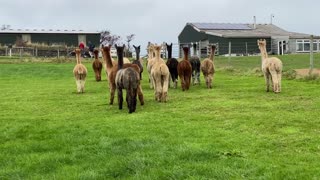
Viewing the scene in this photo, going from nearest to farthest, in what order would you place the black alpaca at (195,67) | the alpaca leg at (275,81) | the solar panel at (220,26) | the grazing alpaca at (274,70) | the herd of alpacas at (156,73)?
the herd of alpacas at (156,73), the grazing alpaca at (274,70), the alpaca leg at (275,81), the black alpaca at (195,67), the solar panel at (220,26)

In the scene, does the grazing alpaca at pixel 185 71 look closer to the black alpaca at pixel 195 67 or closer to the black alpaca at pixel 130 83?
the black alpaca at pixel 195 67

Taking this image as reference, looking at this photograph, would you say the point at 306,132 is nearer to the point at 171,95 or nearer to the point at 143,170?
the point at 143,170

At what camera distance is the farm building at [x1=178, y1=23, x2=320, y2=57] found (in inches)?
2279

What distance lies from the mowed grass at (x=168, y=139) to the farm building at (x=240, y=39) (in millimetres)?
40912

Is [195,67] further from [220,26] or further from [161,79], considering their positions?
[220,26]

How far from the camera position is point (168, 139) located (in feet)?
30.4

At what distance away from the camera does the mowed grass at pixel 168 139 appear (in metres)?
7.30

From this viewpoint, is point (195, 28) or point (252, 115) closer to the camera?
point (252, 115)

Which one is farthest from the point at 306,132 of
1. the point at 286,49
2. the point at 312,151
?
the point at 286,49

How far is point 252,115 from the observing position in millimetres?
11836

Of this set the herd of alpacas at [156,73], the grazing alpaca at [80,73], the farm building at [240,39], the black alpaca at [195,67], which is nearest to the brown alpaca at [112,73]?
the herd of alpacas at [156,73]

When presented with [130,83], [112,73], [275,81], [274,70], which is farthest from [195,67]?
[130,83]

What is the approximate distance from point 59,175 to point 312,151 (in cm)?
400

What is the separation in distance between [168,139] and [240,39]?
2083 inches
